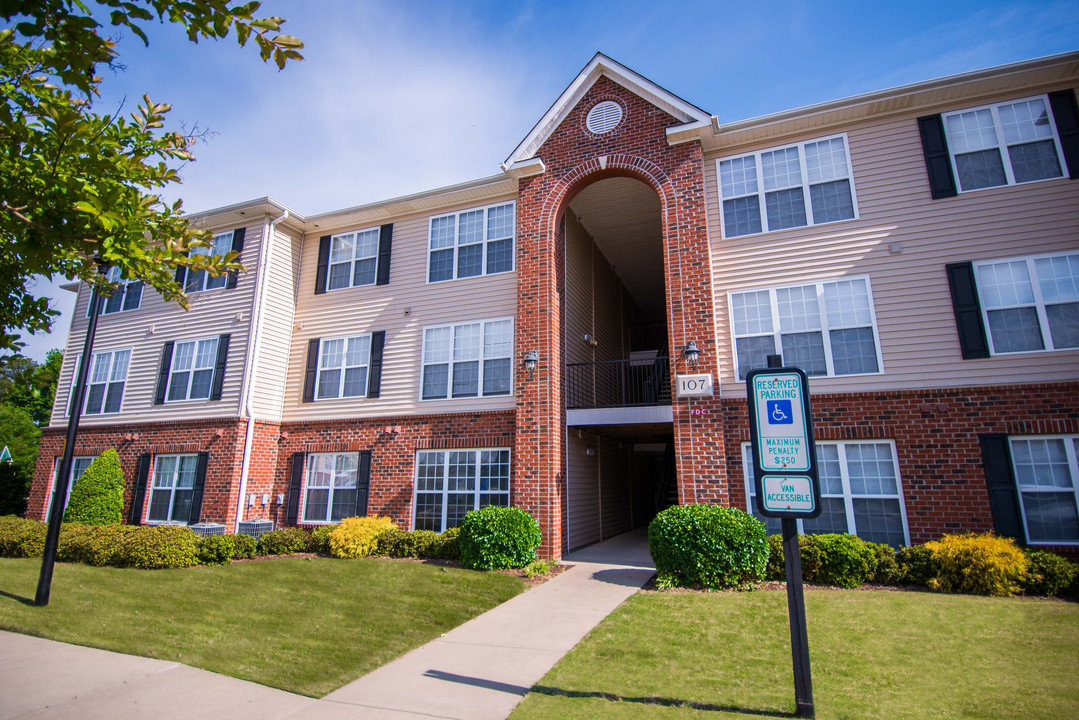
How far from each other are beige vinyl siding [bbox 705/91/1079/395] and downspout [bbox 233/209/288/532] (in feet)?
38.8

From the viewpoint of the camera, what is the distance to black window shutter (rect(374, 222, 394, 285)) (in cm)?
1617

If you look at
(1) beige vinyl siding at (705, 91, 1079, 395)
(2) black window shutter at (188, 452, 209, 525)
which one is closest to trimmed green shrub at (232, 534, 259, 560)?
(2) black window shutter at (188, 452, 209, 525)

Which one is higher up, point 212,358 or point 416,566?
point 212,358

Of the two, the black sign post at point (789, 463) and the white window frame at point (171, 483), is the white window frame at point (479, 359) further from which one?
the black sign post at point (789, 463)

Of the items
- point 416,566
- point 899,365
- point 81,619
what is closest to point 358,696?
point 81,619

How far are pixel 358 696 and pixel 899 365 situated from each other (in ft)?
34.4

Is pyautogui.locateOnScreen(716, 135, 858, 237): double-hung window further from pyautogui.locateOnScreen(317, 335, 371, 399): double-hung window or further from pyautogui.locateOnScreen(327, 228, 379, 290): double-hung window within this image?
pyautogui.locateOnScreen(317, 335, 371, 399): double-hung window

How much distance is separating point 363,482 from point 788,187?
12161 mm

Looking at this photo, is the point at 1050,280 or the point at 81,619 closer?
the point at 81,619

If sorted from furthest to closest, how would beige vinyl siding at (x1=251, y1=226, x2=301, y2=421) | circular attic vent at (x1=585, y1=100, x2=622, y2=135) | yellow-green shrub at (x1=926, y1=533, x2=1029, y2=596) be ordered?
beige vinyl siding at (x1=251, y1=226, x2=301, y2=421) → circular attic vent at (x1=585, y1=100, x2=622, y2=135) → yellow-green shrub at (x1=926, y1=533, x2=1029, y2=596)

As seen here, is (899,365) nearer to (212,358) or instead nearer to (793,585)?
(793,585)

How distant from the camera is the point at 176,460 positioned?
15961mm

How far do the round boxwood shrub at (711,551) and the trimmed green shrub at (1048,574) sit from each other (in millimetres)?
3698

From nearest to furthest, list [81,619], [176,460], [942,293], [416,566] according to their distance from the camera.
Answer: [81,619] → [942,293] → [416,566] → [176,460]
